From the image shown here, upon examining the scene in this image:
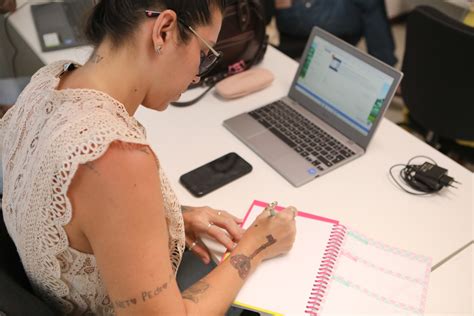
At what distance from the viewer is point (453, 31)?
152cm

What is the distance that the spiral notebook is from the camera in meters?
0.91

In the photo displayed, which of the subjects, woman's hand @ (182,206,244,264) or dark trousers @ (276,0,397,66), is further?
dark trousers @ (276,0,397,66)

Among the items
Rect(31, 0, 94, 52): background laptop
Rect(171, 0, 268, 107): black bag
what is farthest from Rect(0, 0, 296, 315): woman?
Rect(31, 0, 94, 52): background laptop

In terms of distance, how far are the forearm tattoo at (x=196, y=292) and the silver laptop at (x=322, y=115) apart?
1.28ft

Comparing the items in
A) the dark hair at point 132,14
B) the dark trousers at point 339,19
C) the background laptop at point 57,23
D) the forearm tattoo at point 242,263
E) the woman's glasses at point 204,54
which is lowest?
the dark trousers at point 339,19

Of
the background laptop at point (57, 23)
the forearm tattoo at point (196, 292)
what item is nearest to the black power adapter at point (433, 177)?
the forearm tattoo at point (196, 292)

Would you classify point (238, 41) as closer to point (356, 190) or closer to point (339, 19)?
point (356, 190)

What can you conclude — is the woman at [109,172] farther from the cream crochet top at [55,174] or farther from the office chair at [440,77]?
the office chair at [440,77]

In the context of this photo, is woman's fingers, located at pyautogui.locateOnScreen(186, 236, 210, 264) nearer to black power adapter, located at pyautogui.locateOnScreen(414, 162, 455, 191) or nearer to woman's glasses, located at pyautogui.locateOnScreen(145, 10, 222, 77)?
woman's glasses, located at pyautogui.locateOnScreen(145, 10, 222, 77)

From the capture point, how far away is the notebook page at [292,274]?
91 centimetres

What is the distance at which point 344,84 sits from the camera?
1286 millimetres

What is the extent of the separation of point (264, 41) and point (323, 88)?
1.30ft

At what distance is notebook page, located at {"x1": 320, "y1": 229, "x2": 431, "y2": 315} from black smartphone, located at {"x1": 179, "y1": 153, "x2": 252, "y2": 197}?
323 millimetres

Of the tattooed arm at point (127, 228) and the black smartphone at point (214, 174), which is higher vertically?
the tattooed arm at point (127, 228)
